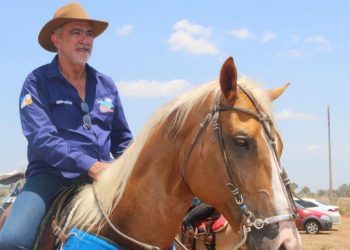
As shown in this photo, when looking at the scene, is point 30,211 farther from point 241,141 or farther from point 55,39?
point 241,141

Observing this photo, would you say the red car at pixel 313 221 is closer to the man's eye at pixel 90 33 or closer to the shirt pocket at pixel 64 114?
the man's eye at pixel 90 33

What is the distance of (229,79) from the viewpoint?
3268 mm

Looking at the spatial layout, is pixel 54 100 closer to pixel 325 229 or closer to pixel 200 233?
pixel 200 233

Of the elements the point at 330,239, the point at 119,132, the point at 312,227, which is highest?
the point at 119,132

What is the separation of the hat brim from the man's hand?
1256 millimetres

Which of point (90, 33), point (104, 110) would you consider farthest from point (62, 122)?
point (90, 33)

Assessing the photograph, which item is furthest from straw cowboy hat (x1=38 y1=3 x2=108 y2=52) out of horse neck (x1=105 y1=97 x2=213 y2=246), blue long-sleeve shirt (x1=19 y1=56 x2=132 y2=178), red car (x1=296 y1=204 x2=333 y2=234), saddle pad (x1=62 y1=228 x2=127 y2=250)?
red car (x1=296 y1=204 x2=333 y2=234)

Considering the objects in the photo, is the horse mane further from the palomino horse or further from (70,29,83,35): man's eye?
(70,29,83,35): man's eye

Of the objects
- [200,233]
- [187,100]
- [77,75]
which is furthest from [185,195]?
[200,233]

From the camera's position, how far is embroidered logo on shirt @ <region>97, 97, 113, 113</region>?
174 inches

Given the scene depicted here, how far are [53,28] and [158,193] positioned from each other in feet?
5.99

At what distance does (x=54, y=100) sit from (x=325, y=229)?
2829cm

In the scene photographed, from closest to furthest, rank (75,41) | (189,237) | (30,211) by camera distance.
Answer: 1. (30,211)
2. (75,41)
3. (189,237)

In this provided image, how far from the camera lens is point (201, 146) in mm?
3320
